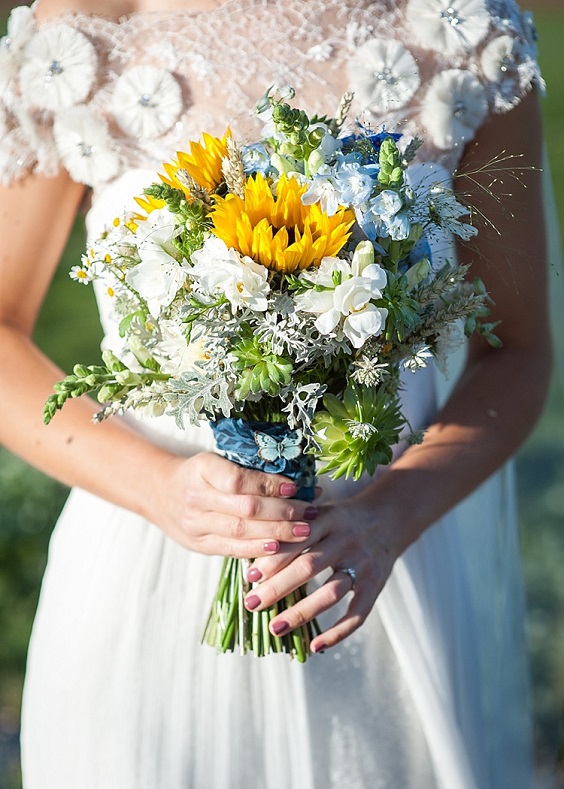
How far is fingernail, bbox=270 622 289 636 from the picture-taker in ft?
5.69

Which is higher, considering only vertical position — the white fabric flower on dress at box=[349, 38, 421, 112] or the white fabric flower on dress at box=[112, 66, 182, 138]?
the white fabric flower on dress at box=[349, 38, 421, 112]

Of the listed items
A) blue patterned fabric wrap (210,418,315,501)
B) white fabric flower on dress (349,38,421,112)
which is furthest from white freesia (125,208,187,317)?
white fabric flower on dress (349,38,421,112)

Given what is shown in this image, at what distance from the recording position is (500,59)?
2109 millimetres

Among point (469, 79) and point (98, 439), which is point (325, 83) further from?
point (98, 439)

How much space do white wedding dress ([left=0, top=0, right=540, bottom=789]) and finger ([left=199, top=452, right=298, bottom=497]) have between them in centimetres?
40

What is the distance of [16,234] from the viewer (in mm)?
2004

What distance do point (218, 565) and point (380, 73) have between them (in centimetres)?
117

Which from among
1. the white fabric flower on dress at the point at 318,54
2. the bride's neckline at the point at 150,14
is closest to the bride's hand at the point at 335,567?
the white fabric flower on dress at the point at 318,54

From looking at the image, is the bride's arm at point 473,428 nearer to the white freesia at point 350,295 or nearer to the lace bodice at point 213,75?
the lace bodice at point 213,75

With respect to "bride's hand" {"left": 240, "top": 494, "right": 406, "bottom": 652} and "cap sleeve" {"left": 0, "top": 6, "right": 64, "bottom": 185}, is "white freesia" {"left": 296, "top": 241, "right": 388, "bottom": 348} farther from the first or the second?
"cap sleeve" {"left": 0, "top": 6, "right": 64, "bottom": 185}

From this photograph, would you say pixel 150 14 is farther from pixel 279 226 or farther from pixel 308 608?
pixel 308 608

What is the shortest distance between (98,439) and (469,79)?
46.3 inches

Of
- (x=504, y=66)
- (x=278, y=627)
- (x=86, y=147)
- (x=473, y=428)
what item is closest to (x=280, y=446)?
(x=278, y=627)

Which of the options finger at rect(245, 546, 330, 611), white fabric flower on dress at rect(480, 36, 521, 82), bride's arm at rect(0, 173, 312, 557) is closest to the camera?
finger at rect(245, 546, 330, 611)
